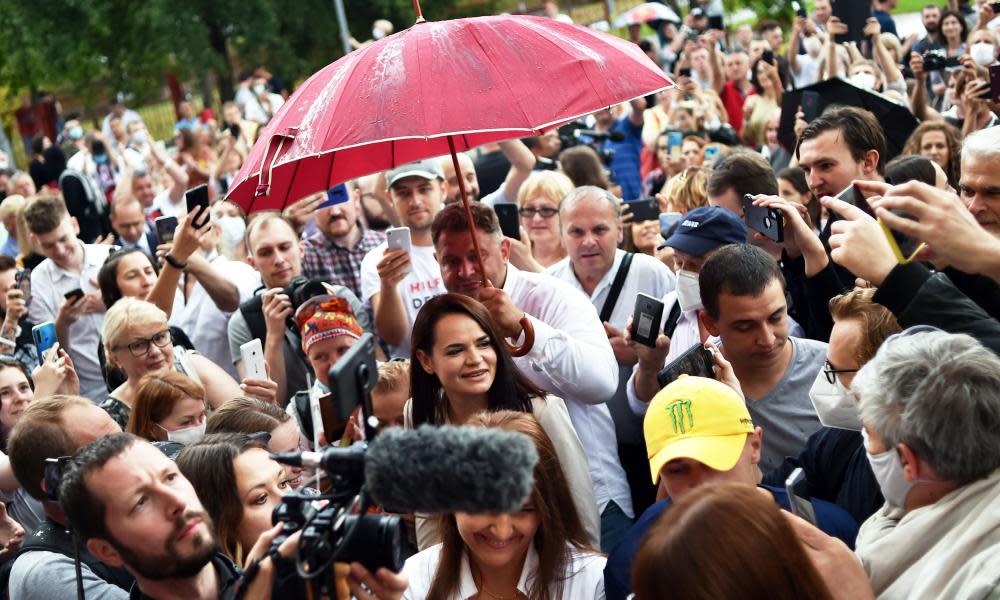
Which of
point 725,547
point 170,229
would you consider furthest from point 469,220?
point 170,229

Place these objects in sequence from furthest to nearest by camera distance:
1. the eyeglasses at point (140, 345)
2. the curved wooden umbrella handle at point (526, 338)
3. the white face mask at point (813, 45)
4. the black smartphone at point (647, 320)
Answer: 1. the white face mask at point (813, 45)
2. the eyeglasses at point (140, 345)
3. the curved wooden umbrella handle at point (526, 338)
4. the black smartphone at point (647, 320)

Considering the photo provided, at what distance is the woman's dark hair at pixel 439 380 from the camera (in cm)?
415

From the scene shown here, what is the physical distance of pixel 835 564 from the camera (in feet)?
8.37

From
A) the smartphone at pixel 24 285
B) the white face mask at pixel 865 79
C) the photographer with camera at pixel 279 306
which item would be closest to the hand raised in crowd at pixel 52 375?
the photographer with camera at pixel 279 306

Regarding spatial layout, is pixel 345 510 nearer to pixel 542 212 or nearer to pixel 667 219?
pixel 667 219

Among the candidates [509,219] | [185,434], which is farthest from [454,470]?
[509,219]

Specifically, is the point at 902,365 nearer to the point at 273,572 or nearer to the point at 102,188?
the point at 273,572

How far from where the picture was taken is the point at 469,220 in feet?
14.5

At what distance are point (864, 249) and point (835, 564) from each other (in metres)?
0.92

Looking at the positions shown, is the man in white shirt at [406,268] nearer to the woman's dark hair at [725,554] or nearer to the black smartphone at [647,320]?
the black smartphone at [647,320]

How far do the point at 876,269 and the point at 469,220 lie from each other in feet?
5.86

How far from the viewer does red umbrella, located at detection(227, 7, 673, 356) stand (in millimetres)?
3773

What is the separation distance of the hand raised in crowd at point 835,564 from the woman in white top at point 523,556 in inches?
35.0

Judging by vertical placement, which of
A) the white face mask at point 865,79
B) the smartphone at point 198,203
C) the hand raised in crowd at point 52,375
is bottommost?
the hand raised in crowd at point 52,375
